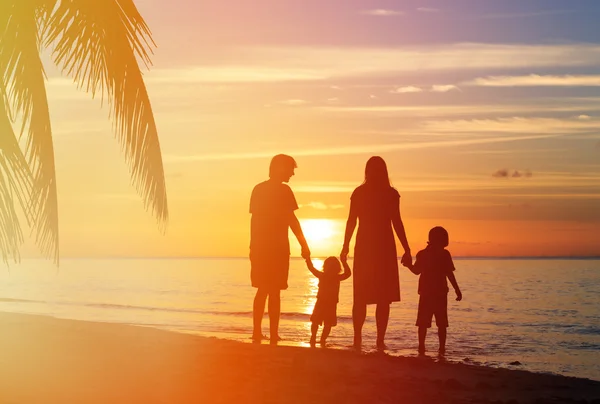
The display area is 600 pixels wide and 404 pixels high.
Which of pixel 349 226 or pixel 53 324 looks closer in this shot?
pixel 349 226

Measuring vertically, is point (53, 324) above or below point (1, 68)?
below

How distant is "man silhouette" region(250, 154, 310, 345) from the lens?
33.0 ft

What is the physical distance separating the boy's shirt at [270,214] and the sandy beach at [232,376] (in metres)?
1.37

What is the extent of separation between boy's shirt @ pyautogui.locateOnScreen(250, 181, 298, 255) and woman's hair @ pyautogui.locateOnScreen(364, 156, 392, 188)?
1.01 metres

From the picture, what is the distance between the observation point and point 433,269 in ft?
35.9

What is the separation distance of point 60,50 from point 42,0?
496 mm

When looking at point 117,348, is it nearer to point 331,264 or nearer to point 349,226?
point 349,226

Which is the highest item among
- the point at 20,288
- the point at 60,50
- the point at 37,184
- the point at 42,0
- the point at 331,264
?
the point at 42,0

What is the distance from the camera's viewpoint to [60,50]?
23.5 feet

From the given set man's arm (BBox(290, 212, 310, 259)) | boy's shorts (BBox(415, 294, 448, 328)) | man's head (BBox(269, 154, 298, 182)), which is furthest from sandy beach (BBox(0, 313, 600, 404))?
man's head (BBox(269, 154, 298, 182))

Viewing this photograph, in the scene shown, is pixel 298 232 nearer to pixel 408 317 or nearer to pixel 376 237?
pixel 376 237

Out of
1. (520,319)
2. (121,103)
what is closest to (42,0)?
(121,103)

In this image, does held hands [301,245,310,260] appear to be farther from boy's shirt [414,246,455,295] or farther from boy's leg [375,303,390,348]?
boy's shirt [414,246,455,295]

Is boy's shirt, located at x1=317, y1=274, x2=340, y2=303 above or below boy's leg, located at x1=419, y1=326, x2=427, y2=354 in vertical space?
above
